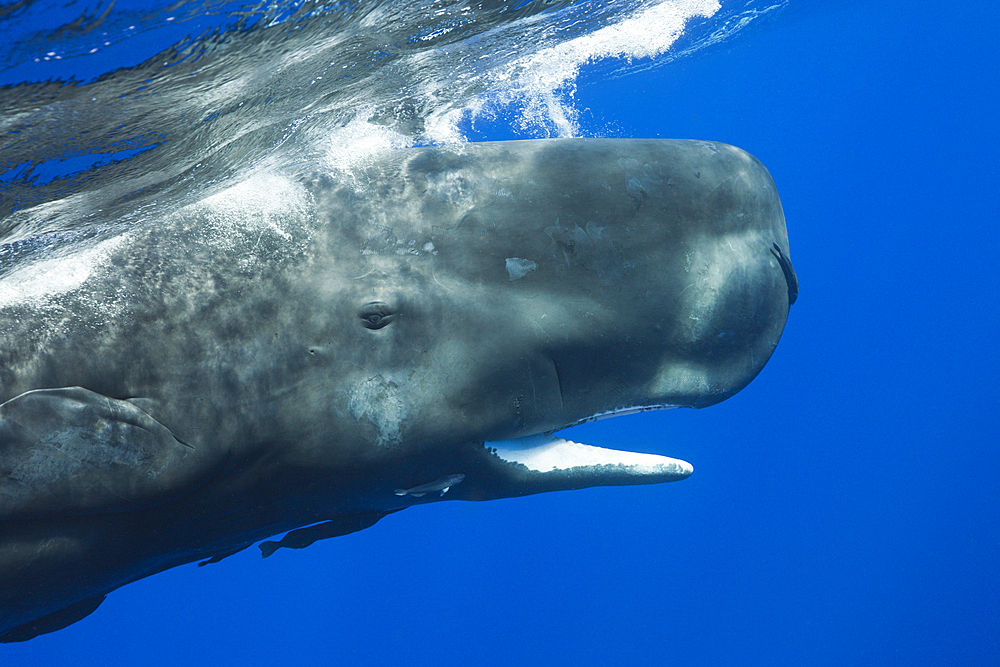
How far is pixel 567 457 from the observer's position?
283 centimetres

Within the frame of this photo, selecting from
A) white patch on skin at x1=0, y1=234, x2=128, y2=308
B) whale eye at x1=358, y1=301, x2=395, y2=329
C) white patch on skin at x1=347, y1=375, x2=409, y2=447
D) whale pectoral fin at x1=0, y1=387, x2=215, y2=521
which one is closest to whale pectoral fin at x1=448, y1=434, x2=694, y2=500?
white patch on skin at x1=347, y1=375, x2=409, y2=447

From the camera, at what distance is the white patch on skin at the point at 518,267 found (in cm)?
257

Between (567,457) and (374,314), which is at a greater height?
(374,314)

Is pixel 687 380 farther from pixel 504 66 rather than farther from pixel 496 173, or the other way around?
pixel 504 66

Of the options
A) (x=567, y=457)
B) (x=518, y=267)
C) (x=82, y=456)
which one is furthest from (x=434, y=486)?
(x=82, y=456)

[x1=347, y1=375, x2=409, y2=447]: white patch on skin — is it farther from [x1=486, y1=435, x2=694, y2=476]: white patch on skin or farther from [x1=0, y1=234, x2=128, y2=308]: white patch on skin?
[x1=0, y1=234, x2=128, y2=308]: white patch on skin

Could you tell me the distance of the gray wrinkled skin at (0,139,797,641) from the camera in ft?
6.95

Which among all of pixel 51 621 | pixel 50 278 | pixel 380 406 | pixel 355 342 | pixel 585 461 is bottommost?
pixel 585 461

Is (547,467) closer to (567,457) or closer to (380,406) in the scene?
(567,457)

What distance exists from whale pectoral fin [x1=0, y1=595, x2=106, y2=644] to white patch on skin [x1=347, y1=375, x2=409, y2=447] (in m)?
1.56

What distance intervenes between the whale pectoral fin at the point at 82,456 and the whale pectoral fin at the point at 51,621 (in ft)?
2.78

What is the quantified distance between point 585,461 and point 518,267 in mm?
1010

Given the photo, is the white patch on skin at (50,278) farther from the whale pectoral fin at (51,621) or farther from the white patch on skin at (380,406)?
the whale pectoral fin at (51,621)

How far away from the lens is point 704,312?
2.68 meters
